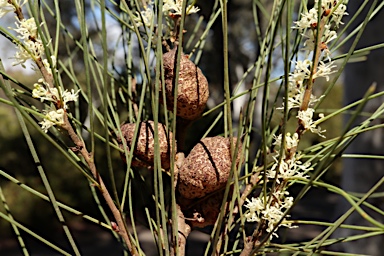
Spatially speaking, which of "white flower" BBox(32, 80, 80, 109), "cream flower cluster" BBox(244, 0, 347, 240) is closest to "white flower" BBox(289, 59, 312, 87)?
"cream flower cluster" BBox(244, 0, 347, 240)

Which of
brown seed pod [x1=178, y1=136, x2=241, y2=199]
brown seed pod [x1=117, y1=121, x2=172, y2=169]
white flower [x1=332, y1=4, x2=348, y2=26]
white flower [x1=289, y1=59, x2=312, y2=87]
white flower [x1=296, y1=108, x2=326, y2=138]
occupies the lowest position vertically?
brown seed pod [x1=178, y1=136, x2=241, y2=199]

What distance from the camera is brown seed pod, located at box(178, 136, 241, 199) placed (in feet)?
0.82

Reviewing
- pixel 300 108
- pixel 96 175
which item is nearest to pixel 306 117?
pixel 300 108

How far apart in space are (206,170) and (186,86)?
0.05 metres

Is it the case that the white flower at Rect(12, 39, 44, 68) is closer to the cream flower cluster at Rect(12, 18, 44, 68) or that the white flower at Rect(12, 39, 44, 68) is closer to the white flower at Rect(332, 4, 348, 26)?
the cream flower cluster at Rect(12, 18, 44, 68)

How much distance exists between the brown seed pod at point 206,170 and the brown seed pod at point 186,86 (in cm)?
2

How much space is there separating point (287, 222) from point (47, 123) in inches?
5.4

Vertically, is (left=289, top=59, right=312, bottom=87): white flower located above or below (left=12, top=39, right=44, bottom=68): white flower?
below

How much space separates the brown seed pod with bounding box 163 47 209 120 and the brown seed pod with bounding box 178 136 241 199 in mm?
25

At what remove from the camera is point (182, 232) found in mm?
265

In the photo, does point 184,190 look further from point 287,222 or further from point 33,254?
point 33,254

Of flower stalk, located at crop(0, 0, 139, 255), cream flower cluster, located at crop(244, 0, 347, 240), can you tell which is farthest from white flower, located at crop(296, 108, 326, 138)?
flower stalk, located at crop(0, 0, 139, 255)

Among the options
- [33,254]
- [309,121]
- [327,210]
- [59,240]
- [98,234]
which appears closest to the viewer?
[309,121]

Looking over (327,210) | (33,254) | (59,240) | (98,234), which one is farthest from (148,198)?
(327,210)
